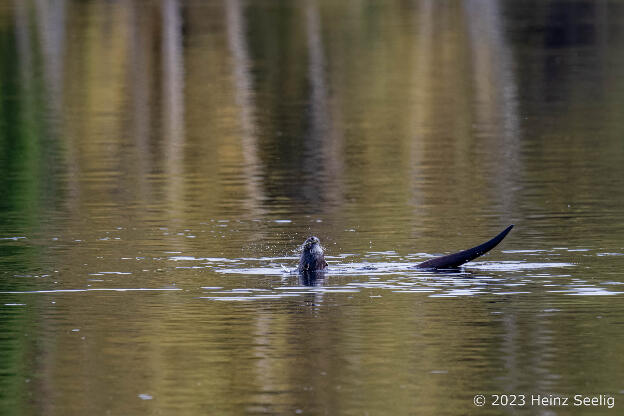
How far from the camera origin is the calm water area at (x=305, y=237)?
1800cm

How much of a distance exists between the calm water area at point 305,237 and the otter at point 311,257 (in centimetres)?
31

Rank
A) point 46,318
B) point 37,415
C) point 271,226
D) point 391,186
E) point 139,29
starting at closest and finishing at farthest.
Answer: point 37,415
point 46,318
point 271,226
point 391,186
point 139,29

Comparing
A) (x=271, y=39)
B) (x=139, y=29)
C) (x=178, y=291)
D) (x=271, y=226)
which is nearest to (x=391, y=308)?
(x=178, y=291)

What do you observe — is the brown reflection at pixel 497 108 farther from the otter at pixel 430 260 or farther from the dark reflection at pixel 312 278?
the dark reflection at pixel 312 278

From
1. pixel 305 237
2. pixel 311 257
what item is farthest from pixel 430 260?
pixel 305 237

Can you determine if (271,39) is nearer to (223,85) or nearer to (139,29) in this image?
(139,29)

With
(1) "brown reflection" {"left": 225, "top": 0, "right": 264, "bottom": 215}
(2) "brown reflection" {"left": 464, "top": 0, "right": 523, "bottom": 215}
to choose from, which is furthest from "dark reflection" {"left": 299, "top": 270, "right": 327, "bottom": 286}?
(2) "brown reflection" {"left": 464, "top": 0, "right": 523, "bottom": 215}

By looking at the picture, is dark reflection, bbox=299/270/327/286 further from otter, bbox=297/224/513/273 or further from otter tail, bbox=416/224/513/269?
otter tail, bbox=416/224/513/269

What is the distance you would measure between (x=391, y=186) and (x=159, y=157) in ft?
27.8

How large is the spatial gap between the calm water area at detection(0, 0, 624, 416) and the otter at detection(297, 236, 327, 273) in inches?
12.1

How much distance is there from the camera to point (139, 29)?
106000mm

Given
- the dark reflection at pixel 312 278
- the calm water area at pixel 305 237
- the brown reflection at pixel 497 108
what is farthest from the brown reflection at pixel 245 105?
the dark reflection at pixel 312 278

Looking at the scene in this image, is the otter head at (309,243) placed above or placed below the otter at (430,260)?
above

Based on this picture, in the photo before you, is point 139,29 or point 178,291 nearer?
point 178,291
